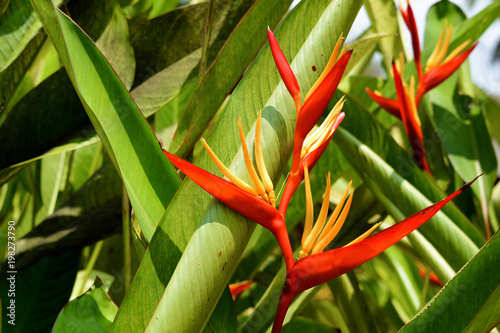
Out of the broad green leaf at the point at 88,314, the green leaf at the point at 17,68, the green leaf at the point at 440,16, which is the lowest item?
the broad green leaf at the point at 88,314

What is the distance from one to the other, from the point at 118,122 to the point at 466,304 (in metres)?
0.36

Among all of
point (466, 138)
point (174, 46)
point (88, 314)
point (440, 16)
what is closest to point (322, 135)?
point (88, 314)

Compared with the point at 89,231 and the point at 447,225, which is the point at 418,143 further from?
the point at 89,231

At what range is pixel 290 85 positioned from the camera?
360 millimetres

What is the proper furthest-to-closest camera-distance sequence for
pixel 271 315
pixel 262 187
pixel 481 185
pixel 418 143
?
pixel 481 185 < pixel 418 143 < pixel 271 315 < pixel 262 187

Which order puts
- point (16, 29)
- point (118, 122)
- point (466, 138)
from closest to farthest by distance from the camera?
point (118, 122)
point (16, 29)
point (466, 138)

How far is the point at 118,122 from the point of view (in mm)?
444

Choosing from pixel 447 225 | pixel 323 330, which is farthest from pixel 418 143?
pixel 323 330

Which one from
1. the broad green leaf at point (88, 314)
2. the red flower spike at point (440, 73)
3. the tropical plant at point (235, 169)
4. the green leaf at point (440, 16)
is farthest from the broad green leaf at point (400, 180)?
the green leaf at point (440, 16)

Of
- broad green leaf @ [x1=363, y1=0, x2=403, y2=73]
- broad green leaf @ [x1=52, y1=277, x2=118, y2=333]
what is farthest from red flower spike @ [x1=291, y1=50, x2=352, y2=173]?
broad green leaf @ [x1=363, y1=0, x2=403, y2=73]

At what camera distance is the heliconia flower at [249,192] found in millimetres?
347

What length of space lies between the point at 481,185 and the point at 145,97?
2.08ft

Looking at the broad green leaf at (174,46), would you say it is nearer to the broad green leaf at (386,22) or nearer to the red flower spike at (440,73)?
the red flower spike at (440,73)

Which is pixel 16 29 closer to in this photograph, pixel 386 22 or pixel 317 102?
pixel 317 102
